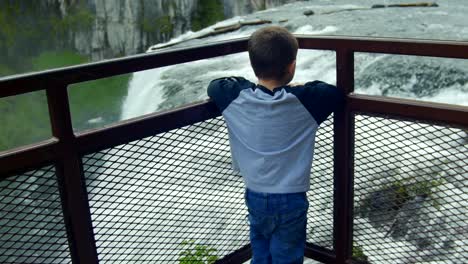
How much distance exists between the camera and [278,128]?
2.25m

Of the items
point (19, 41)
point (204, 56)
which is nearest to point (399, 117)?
point (204, 56)

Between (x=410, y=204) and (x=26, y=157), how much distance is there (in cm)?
332

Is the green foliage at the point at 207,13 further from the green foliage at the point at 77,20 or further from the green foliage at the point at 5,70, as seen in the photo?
the green foliage at the point at 5,70

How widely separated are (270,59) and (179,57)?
0.43 m

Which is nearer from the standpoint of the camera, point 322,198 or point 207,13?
point 322,198

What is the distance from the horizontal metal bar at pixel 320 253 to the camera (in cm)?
288

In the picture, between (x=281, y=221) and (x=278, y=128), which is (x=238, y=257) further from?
(x=278, y=128)

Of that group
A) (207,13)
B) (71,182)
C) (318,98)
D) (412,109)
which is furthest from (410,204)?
(207,13)

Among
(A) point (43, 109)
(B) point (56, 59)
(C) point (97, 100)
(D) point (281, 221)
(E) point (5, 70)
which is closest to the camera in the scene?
(D) point (281, 221)

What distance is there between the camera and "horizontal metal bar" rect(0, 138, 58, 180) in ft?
6.65

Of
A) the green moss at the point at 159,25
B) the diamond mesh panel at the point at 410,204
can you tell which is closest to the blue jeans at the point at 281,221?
the diamond mesh panel at the point at 410,204

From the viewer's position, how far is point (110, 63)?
223 cm

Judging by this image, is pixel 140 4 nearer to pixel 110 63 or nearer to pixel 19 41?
pixel 19 41

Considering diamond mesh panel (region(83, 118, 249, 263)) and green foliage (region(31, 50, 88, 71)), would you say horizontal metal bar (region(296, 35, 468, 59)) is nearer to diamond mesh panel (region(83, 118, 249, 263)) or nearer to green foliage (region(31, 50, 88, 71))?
diamond mesh panel (region(83, 118, 249, 263))
